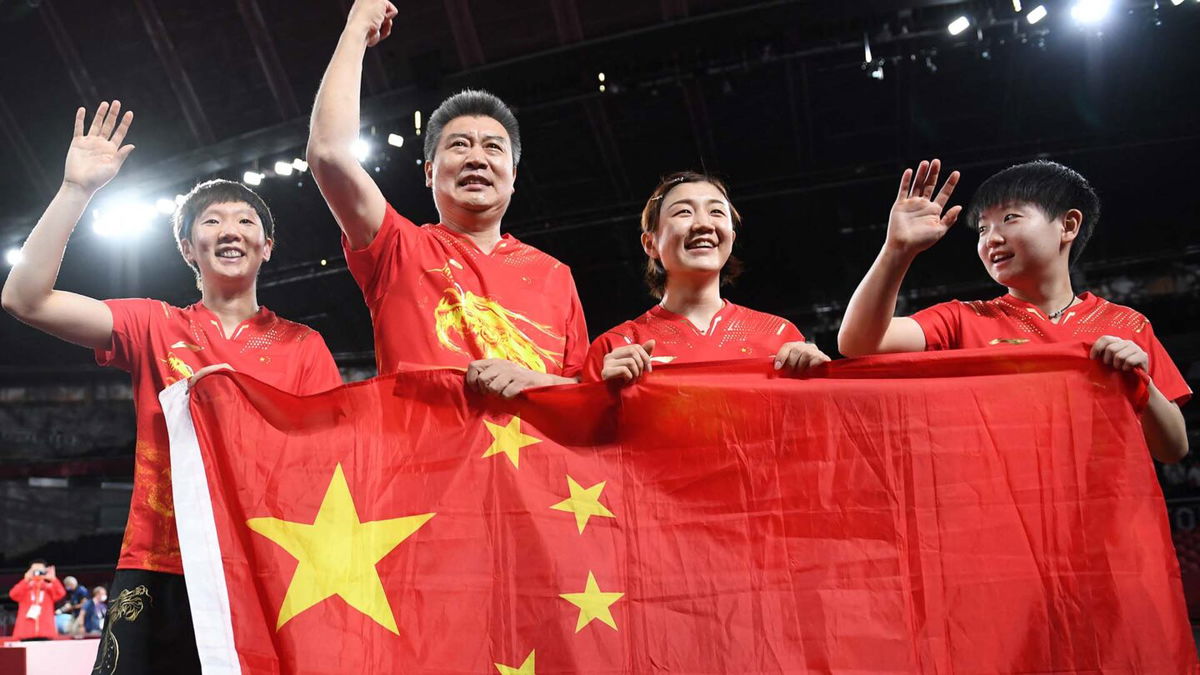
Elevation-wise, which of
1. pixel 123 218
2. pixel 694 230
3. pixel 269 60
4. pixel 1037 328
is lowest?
pixel 1037 328

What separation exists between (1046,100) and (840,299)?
2963mm

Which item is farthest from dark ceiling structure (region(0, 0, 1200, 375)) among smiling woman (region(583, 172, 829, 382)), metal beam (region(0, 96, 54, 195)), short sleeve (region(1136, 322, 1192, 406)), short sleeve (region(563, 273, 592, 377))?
short sleeve (region(1136, 322, 1192, 406))

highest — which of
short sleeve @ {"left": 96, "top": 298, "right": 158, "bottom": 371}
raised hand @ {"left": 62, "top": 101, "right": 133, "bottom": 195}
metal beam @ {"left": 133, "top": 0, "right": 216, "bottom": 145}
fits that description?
metal beam @ {"left": 133, "top": 0, "right": 216, "bottom": 145}

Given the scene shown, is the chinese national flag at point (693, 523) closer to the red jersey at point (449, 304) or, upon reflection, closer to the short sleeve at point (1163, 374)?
the red jersey at point (449, 304)

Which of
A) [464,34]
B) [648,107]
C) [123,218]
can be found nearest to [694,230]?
[464,34]

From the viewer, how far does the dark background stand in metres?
5.99

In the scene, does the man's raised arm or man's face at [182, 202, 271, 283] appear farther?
man's face at [182, 202, 271, 283]

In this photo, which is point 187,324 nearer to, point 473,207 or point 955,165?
point 473,207

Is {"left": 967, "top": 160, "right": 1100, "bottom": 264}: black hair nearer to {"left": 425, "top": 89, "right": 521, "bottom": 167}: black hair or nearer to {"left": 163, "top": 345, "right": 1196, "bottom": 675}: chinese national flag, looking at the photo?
{"left": 163, "top": 345, "right": 1196, "bottom": 675}: chinese national flag

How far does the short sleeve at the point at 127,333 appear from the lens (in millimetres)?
2205

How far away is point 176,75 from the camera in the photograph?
636cm

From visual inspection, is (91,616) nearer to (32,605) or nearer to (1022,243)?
(32,605)

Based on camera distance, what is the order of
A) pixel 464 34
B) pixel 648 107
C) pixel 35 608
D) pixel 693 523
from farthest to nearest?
pixel 35 608 < pixel 648 107 < pixel 464 34 < pixel 693 523

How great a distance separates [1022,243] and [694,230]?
2.44ft
